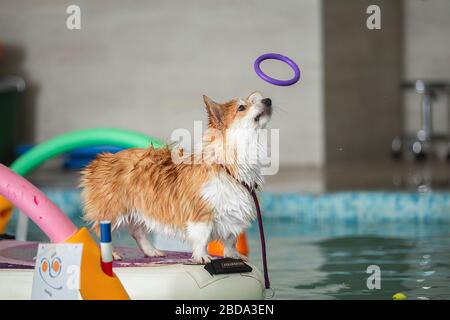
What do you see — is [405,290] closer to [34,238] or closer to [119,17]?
[34,238]

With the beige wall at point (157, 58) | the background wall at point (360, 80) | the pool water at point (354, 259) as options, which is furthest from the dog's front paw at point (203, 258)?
the background wall at point (360, 80)

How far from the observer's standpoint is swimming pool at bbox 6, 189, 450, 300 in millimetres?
3592

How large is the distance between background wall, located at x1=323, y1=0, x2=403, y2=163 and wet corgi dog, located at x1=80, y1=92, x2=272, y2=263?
678 cm

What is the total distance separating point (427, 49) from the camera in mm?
11164

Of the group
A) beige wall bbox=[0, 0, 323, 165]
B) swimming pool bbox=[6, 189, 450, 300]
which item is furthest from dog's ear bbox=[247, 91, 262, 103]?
beige wall bbox=[0, 0, 323, 165]

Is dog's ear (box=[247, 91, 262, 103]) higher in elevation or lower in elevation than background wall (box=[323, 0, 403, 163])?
lower

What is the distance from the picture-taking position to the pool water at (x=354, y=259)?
3.48 m

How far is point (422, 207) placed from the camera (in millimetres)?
6117

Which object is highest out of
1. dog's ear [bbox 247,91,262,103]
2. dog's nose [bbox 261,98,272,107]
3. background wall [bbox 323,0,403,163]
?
background wall [bbox 323,0,403,163]

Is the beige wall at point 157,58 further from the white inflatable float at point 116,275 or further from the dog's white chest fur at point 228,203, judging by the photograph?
the dog's white chest fur at point 228,203

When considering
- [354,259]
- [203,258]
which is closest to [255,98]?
[203,258]

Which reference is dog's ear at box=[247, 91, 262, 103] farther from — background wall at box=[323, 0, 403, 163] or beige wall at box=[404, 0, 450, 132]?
beige wall at box=[404, 0, 450, 132]

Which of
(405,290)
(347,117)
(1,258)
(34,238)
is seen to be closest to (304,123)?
(347,117)

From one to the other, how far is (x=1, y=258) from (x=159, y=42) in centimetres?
679
